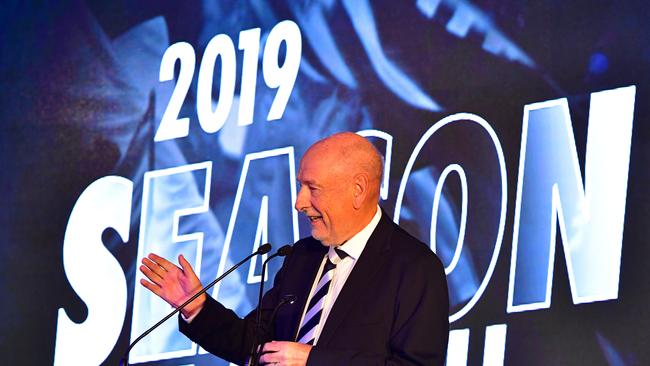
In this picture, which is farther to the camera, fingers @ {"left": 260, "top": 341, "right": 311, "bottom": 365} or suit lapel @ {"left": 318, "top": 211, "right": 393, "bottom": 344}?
suit lapel @ {"left": 318, "top": 211, "right": 393, "bottom": 344}

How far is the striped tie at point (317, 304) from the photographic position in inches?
119

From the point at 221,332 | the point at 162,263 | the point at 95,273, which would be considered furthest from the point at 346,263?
the point at 95,273

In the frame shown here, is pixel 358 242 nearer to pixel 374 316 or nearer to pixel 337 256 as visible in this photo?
pixel 337 256

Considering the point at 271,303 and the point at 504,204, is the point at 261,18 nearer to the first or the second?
the point at 504,204

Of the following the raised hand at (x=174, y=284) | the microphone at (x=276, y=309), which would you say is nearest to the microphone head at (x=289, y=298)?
the microphone at (x=276, y=309)

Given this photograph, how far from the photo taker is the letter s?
4844mm

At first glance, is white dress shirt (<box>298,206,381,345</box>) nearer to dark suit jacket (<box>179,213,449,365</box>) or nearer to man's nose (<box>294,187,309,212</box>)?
dark suit jacket (<box>179,213,449,365</box>)

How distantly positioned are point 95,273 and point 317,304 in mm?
2074

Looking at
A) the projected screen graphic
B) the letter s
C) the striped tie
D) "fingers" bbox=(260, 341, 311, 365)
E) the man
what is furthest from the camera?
the letter s

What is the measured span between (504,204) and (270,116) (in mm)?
1087

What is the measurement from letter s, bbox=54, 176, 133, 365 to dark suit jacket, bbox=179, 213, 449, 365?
179cm

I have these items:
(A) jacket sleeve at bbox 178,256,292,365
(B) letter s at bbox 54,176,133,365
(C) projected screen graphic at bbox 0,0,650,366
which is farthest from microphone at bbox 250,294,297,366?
(B) letter s at bbox 54,176,133,365

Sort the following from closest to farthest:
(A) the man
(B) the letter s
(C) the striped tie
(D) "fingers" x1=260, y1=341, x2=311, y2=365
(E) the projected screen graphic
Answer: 1. (D) "fingers" x1=260, y1=341, x2=311, y2=365
2. (A) the man
3. (C) the striped tie
4. (E) the projected screen graphic
5. (B) the letter s

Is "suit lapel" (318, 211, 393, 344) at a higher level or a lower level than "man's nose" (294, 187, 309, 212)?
lower
